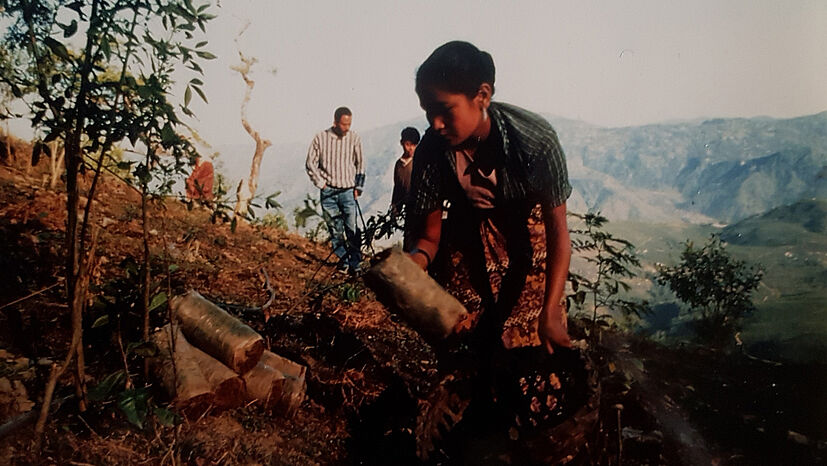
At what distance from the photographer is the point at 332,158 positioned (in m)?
5.36

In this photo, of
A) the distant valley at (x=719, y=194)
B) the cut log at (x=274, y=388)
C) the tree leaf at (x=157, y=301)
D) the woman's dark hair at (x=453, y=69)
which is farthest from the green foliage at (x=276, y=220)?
the woman's dark hair at (x=453, y=69)

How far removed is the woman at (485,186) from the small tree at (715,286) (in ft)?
14.0

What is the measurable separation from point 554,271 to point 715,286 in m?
4.53

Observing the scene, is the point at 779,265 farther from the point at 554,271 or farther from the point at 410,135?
the point at 554,271

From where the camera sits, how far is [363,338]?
338cm

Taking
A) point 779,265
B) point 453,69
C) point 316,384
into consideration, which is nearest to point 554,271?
point 453,69

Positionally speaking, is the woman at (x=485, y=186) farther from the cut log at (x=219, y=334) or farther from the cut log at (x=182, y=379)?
the cut log at (x=182, y=379)

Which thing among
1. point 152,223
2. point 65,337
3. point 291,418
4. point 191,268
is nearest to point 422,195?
point 291,418

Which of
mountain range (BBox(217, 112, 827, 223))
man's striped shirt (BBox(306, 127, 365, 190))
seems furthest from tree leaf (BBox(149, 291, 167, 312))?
man's striped shirt (BBox(306, 127, 365, 190))

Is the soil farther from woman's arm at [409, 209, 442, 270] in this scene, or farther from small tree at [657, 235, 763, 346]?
woman's arm at [409, 209, 442, 270]

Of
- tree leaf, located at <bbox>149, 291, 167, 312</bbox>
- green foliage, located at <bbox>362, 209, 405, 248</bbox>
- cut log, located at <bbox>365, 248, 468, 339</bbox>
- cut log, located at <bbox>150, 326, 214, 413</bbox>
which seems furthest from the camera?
green foliage, located at <bbox>362, 209, 405, 248</bbox>

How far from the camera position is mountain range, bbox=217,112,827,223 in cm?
539

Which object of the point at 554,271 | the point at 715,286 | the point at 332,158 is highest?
the point at 332,158

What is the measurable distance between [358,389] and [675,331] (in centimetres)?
504
